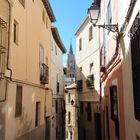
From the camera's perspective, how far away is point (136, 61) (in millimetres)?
5637

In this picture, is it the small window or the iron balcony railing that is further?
the small window

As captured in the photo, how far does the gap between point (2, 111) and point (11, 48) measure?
207 cm

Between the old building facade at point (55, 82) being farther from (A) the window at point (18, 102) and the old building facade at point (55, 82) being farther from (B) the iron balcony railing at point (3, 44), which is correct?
(B) the iron balcony railing at point (3, 44)

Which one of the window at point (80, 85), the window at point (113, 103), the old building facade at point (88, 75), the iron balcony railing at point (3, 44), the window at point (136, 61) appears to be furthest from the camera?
the window at point (80, 85)

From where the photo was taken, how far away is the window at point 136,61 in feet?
17.9

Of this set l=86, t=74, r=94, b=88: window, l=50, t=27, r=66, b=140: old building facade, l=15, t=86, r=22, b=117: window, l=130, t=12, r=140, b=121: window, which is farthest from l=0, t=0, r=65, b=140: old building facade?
l=50, t=27, r=66, b=140: old building facade

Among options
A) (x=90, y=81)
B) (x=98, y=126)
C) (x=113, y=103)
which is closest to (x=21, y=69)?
(x=113, y=103)

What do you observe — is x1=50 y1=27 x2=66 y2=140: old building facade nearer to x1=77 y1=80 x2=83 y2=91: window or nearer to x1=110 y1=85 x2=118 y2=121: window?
x1=77 y1=80 x2=83 y2=91: window

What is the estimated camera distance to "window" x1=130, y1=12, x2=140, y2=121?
215 inches

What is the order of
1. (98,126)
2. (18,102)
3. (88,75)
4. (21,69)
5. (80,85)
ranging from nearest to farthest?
1. (18,102)
2. (21,69)
3. (98,126)
4. (88,75)
5. (80,85)

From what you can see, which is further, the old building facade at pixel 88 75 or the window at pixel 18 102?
the old building facade at pixel 88 75

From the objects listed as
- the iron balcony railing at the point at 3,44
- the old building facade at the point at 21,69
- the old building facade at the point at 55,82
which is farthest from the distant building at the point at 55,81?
the iron balcony railing at the point at 3,44

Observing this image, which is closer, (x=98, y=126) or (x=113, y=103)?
(x=113, y=103)

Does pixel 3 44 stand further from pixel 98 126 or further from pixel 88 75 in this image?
pixel 88 75
